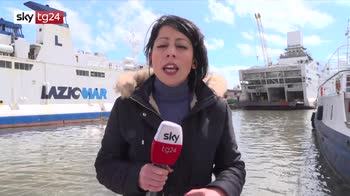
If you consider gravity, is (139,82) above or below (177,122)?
above

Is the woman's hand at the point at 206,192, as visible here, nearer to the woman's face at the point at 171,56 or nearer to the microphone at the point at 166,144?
the microphone at the point at 166,144

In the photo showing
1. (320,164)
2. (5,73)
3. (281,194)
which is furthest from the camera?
(5,73)

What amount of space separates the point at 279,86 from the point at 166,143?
5343cm

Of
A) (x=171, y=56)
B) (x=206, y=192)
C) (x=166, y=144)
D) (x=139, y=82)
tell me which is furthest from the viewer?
(x=139, y=82)

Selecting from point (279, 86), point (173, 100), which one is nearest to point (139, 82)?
point (173, 100)

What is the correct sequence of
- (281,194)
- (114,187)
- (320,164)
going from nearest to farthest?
1. (114,187)
2. (281,194)
3. (320,164)

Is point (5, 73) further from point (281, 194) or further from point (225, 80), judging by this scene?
point (225, 80)

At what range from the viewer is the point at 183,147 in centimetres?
193

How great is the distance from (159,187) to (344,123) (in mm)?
8429

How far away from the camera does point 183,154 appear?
1.93 m

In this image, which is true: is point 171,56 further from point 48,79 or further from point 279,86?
point 279,86

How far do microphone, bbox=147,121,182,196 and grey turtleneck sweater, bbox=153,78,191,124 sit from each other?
44cm

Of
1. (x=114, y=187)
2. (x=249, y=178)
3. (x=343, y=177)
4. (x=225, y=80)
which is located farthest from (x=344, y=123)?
(x=114, y=187)

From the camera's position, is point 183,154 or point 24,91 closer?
point 183,154
